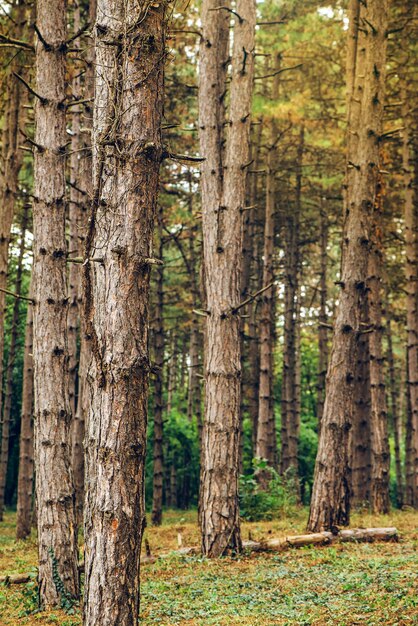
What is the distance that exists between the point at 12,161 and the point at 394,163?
10.7 meters

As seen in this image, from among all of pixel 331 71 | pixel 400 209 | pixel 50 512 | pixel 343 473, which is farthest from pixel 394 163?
pixel 50 512

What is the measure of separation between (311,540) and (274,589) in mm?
3001

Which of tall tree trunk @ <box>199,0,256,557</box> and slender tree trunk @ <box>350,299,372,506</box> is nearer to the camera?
tall tree trunk @ <box>199,0,256,557</box>

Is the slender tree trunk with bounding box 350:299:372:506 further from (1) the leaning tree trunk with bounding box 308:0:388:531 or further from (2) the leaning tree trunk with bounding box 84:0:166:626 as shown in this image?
(2) the leaning tree trunk with bounding box 84:0:166:626

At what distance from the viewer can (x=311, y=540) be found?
34.6 feet

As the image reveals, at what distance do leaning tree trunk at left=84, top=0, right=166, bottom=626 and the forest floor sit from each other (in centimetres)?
229

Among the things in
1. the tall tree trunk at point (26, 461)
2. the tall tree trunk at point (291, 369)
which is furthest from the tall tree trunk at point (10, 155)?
the tall tree trunk at point (291, 369)

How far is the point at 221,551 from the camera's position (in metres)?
9.77

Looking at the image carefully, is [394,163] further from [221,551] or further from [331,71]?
[221,551]

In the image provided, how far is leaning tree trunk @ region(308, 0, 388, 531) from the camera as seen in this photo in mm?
11508

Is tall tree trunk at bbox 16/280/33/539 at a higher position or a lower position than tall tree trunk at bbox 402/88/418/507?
lower

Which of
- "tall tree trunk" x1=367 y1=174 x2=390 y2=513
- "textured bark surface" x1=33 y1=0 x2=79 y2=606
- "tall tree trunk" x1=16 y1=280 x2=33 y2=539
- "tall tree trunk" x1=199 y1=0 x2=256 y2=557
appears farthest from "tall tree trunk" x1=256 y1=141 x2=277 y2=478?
"textured bark surface" x1=33 y1=0 x2=79 y2=606

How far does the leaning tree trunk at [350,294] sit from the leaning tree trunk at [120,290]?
737 centimetres

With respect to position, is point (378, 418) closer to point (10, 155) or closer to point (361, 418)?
point (361, 418)
